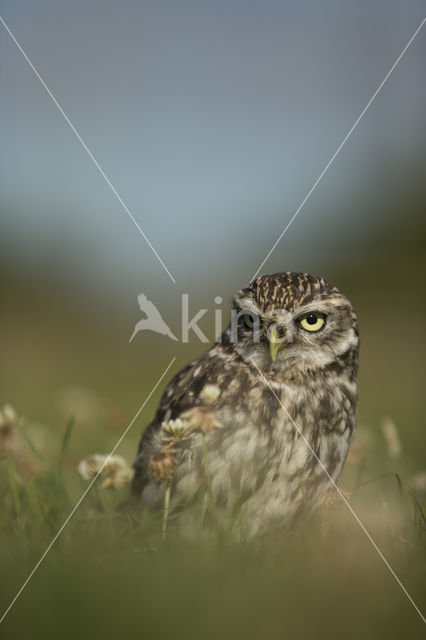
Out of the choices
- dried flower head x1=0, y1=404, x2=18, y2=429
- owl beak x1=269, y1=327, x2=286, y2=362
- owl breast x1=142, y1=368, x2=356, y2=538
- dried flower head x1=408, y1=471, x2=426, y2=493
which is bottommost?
dried flower head x1=408, y1=471, x2=426, y2=493

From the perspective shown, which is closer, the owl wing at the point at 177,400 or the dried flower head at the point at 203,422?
the dried flower head at the point at 203,422

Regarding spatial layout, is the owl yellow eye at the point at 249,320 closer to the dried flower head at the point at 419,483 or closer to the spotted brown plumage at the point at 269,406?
the spotted brown plumage at the point at 269,406

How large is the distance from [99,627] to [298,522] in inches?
58.6

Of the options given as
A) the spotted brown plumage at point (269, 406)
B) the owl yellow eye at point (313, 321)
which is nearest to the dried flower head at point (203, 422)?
the spotted brown plumage at point (269, 406)

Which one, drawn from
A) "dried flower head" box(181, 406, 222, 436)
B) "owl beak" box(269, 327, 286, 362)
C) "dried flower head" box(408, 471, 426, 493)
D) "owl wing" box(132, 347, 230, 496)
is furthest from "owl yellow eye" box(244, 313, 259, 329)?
"dried flower head" box(408, 471, 426, 493)

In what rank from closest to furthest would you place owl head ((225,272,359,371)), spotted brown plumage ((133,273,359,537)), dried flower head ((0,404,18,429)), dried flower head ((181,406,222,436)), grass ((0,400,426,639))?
1. grass ((0,400,426,639))
2. dried flower head ((181,406,222,436))
3. dried flower head ((0,404,18,429))
4. spotted brown plumage ((133,273,359,537))
5. owl head ((225,272,359,371))

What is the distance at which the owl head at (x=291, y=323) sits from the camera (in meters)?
3.31

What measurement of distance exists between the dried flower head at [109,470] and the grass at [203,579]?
0.10 m

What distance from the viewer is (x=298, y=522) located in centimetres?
320

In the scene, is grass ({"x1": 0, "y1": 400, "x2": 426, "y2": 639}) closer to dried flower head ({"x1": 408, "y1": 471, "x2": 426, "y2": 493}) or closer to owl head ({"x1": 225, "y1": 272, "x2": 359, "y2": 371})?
dried flower head ({"x1": 408, "y1": 471, "x2": 426, "y2": 493})

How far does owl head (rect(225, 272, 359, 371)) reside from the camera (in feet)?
10.9

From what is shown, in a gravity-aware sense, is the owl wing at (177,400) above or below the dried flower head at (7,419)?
below

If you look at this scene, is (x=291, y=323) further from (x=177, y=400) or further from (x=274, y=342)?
(x=177, y=400)

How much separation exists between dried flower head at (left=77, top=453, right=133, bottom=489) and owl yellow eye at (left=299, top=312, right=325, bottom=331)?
1.20 m
